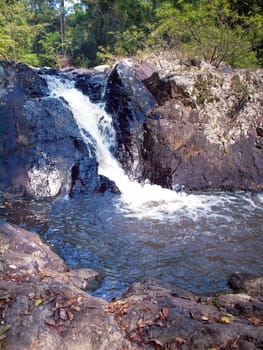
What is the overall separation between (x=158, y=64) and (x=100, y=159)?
5.16m

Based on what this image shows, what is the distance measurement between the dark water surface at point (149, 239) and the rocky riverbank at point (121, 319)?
42.5 inches

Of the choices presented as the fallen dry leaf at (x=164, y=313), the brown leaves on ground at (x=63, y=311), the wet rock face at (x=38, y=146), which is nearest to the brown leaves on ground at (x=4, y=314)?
the brown leaves on ground at (x=63, y=311)

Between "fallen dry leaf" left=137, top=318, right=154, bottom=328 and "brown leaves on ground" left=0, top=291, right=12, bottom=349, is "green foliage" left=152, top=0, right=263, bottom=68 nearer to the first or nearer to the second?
"fallen dry leaf" left=137, top=318, right=154, bottom=328

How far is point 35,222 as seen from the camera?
6258mm

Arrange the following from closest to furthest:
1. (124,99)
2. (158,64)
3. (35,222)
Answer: (35,222)
(124,99)
(158,64)

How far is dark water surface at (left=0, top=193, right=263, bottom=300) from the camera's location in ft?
15.5

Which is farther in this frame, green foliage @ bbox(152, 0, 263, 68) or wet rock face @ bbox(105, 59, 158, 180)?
green foliage @ bbox(152, 0, 263, 68)

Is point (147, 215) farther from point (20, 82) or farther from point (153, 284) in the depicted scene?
point (20, 82)

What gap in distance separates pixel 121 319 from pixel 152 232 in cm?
317

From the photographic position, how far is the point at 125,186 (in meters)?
8.57

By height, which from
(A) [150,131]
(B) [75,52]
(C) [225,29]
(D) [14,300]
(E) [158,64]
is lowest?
(D) [14,300]

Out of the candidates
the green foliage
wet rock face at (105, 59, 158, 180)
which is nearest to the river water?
wet rock face at (105, 59, 158, 180)

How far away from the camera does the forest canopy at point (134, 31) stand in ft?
33.7

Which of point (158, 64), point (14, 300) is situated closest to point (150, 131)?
point (158, 64)
